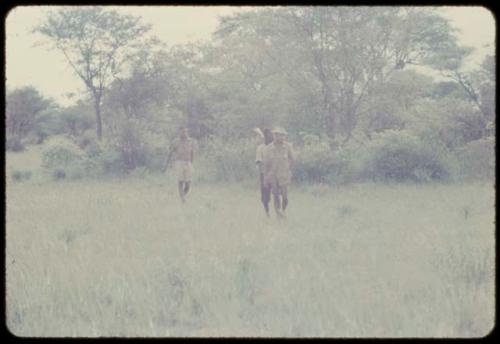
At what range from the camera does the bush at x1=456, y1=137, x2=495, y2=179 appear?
58.1ft

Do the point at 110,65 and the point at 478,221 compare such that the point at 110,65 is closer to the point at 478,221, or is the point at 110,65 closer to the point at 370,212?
the point at 370,212

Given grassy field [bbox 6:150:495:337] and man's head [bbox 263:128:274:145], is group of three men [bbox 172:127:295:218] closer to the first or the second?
man's head [bbox 263:128:274:145]

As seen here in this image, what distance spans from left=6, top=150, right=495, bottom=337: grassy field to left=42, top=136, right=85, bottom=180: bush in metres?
8.90

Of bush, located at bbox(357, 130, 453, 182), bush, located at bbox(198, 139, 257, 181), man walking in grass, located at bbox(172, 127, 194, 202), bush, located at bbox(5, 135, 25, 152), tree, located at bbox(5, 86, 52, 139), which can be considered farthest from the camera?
tree, located at bbox(5, 86, 52, 139)

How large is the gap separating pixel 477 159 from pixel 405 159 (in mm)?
1992

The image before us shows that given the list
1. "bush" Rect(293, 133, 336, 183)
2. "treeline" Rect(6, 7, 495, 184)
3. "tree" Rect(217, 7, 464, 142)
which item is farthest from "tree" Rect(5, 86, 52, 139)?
"bush" Rect(293, 133, 336, 183)

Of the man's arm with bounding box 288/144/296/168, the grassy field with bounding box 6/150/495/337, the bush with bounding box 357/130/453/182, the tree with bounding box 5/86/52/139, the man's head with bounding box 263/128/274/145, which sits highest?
the tree with bounding box 5/86/52/139

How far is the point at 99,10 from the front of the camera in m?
26.5

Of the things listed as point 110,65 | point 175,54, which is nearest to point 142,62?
point 110,65

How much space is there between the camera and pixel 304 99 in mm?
21234

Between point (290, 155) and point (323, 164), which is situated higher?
point (290, 155)

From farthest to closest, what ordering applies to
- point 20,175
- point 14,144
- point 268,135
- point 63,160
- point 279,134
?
point 14,144
point 63,160
point 20,175
point 268,135
point 279,134

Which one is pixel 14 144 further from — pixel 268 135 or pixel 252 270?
pixel 252 270

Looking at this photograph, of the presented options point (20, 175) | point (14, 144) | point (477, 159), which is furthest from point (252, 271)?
point (14, 144)
